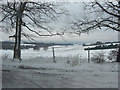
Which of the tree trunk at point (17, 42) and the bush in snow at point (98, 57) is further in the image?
the tree trunk at point (17, 42)

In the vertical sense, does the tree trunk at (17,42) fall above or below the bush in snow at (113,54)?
above

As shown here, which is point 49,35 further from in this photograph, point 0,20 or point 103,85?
point 103,85

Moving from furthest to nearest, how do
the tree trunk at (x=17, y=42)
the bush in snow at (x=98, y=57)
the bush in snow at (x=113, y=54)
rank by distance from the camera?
the tree trunk at (x=17, y=42), the bush in snow at (x=113, y=54), the bush in snow at (x=98, y=57)

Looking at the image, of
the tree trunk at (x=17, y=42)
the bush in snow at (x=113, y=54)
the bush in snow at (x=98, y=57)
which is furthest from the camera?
the tree trunk at (x=17, y=42)

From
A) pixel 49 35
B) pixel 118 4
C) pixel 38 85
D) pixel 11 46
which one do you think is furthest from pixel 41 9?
pixel 38 85

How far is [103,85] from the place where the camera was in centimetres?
554

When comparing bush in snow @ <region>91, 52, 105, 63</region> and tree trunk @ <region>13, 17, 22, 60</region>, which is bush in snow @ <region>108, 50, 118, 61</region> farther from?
tree trunk @ <region>13, 17, 22, 60</region>

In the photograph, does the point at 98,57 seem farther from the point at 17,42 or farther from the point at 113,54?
the point at 17,42

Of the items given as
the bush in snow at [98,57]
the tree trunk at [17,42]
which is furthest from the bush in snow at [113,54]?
the tree trunk at [17,42]

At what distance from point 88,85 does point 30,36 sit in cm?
1211

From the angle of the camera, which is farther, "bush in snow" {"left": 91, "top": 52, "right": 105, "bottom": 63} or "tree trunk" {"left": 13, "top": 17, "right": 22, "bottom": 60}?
"tree trunk" {"left": 13, "top": 17, "right": 22, "bottom": 60}

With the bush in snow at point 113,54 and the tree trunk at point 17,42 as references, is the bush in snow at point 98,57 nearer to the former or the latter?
the bush in snow at point 113,54

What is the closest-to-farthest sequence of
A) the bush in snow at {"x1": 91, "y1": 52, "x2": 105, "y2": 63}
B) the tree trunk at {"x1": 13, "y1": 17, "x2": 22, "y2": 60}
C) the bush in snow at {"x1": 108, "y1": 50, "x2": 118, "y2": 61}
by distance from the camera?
the bush in snow at {"x1": 91, "y1": 52, "x2": 105, "y2": 63} → the bush in snow at {"x1": 108, "y1": 50, "x2": 118, "y2": 61} → the tree trunk at {"x1": 13, "y1": 17, "x2": 22, "y2": 60}

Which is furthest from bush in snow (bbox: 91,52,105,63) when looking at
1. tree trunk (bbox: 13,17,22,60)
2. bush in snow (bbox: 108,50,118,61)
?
tree trunk (bbox: 13,17,22,60)
